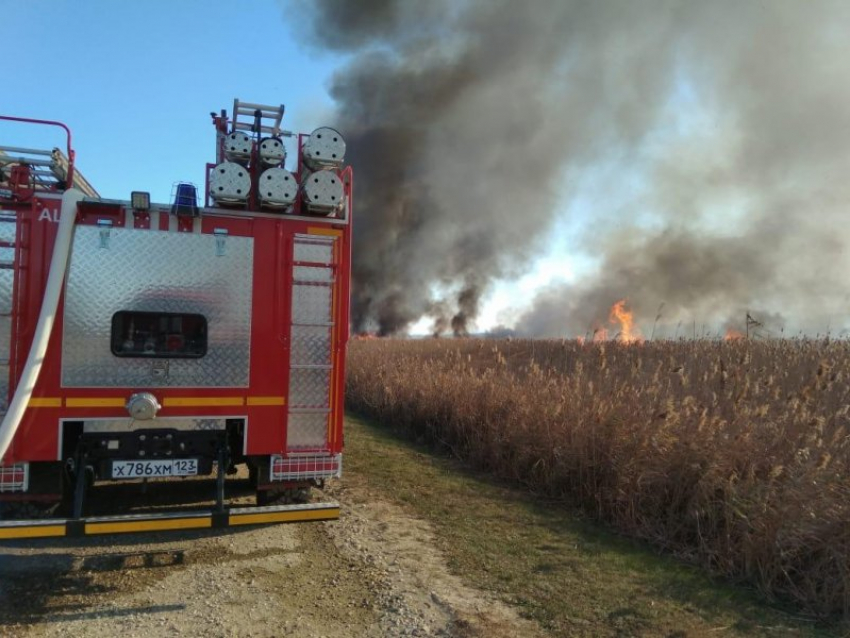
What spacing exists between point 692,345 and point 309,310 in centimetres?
595

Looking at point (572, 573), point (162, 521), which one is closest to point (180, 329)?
point (162, 521)

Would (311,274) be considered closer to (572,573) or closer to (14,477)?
(14,477)

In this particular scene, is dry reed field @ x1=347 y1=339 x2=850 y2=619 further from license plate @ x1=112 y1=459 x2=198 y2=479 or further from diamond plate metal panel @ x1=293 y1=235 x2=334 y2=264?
license plate @ x1=112 y1=459 x2=198 y2=479

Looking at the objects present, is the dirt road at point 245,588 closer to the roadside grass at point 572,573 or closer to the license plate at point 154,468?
the roadside grass at point 572,573

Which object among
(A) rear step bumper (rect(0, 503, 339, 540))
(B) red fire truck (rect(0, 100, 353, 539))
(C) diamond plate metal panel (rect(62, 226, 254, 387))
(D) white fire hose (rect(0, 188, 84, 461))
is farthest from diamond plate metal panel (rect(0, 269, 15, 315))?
(A) rear step bumper (rect(0, 503, 339, 540))

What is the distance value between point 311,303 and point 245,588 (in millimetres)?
2126

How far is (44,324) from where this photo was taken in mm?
4172

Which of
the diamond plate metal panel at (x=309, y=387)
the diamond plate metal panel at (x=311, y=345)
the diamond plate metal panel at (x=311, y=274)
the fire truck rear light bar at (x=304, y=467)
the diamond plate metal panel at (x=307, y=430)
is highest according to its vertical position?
the diamond plate metal panel at (x=311, y=274)

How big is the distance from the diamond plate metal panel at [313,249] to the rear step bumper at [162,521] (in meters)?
1.91

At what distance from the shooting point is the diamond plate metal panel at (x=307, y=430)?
16.1ft

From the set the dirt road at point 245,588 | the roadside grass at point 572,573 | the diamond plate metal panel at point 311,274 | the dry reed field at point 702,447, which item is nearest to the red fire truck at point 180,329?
the diamond plate metal panel at point 311,274

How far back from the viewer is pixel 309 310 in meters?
4.94

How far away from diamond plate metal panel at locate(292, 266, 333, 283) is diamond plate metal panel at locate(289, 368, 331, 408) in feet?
2.37

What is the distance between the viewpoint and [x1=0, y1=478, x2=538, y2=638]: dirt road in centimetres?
356
